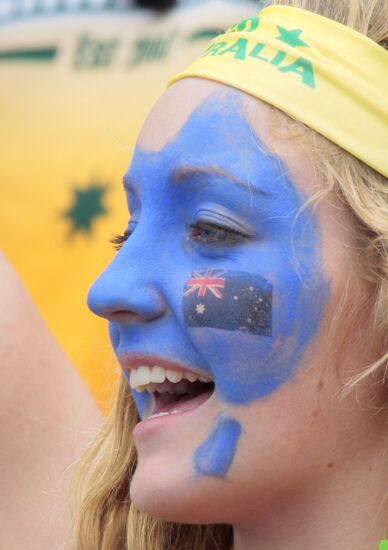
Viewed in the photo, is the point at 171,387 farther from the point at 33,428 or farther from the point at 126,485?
the point at 33,428

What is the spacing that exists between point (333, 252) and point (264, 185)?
142 mm

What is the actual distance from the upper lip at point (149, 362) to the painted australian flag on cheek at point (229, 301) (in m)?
0.07

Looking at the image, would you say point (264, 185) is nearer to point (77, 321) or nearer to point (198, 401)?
point (198, 401)

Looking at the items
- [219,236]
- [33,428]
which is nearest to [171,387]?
[219,236]

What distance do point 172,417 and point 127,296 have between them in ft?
0.65

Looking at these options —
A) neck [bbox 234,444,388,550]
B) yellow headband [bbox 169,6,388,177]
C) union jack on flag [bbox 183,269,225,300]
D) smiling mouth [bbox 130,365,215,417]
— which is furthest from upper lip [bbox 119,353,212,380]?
yellow headband [bbox 169,6,388,177]

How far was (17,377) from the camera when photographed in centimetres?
234

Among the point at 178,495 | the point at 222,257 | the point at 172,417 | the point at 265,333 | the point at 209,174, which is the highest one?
the point at 209,174

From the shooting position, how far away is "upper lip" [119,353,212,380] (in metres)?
1.68

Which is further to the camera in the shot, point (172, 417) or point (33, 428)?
point (33, 428)

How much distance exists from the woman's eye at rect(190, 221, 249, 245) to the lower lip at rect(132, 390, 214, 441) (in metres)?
0.23

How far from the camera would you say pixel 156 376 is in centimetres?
171

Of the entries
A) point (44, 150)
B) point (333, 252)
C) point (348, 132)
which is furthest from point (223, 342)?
point (44, 150)

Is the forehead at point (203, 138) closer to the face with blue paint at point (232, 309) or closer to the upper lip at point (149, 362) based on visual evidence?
the face with blue paint at point (232, 309)
